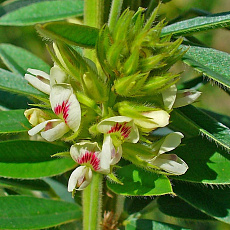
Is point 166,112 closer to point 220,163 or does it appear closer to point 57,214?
point 220,163

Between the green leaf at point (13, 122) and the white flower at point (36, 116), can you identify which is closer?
the white flower at point (36, 116)

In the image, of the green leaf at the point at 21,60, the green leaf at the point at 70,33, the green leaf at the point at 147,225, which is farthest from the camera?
the green leaf at the point at 21,60

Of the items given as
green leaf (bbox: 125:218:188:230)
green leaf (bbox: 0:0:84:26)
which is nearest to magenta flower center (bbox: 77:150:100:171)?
green leaf (bbox: 125:218:188:230)

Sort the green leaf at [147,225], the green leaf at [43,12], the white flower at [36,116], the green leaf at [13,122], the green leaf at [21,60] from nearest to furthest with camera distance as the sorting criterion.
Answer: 1. the white flower at [36,116]
2. the green leaf at [13,122]
3. the green leaf at [147,225]
4. the green leaf at [43,12]
5. the green leaf at [21,60]

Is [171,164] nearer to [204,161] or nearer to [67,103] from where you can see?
[204,161]

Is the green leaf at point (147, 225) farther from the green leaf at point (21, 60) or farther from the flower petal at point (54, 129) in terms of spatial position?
the green leaf at point (21, 60)

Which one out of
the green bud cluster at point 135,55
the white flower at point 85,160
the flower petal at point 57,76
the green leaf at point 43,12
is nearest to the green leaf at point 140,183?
the white flower at point 85,160

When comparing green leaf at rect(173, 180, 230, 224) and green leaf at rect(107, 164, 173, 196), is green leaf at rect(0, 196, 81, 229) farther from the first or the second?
green leaf at rect(173, 180, 230, 224)
